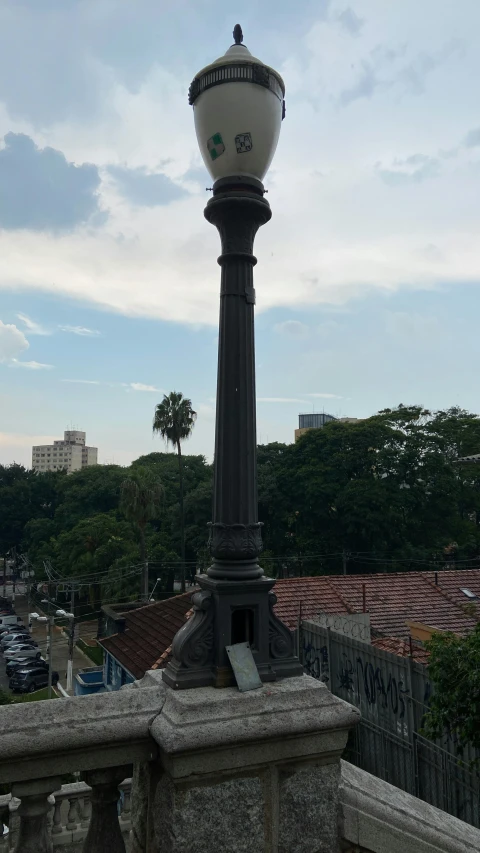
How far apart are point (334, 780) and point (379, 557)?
32.6 metres

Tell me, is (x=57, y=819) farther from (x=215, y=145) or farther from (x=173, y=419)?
(x=173, y=419)

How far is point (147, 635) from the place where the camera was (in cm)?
1560

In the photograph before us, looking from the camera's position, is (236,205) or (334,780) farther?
(236,205)

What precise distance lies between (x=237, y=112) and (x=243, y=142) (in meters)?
0.13

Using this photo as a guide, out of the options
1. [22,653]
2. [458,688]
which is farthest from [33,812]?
[22,653]

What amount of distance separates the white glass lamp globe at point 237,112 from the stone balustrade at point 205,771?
2.46m

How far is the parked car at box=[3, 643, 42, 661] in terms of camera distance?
98.0 feet

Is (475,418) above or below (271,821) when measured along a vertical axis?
above

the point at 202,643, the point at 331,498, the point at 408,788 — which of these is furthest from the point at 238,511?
the point at 331,498

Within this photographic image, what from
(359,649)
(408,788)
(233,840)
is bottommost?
(408,788)

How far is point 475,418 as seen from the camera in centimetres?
4059

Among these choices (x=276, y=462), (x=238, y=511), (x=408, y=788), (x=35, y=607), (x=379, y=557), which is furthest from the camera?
(x=35, y=607)

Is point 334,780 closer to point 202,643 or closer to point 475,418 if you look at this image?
point 202,643

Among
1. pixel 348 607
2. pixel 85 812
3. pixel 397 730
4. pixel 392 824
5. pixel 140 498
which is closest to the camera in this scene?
pixel 392 824
